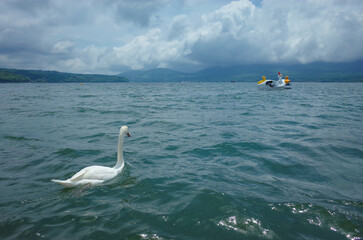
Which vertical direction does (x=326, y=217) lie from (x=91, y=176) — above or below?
below

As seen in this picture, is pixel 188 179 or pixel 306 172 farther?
pixel 306 172

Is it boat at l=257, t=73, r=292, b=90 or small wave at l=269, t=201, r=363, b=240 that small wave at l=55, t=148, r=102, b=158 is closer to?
small wave at l=269, t=201, r=363, b=240

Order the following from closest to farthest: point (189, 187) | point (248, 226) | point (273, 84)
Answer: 1. point (248, 226)
2. point (189, 187)
3. point (273, 84)

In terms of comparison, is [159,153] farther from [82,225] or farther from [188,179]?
[82,225]

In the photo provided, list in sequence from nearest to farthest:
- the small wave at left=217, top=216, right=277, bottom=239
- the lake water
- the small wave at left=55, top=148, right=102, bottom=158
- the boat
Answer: the small wave at left=217, top=216, right=277, bottom=239
the lake water
the small wave at left=55, top=148, right=102, bottom=158
the boat

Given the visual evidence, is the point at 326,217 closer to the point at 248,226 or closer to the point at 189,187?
the point at 248,226

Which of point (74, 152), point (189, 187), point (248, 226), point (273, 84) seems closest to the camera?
point (248, 226)

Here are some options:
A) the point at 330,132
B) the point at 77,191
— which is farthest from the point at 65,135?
the point at 330,132

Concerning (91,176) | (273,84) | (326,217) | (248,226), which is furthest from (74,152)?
(273,84)

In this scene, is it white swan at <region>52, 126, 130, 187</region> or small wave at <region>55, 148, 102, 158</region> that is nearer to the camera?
white swan at <region>52, 126, 130, 187</region>

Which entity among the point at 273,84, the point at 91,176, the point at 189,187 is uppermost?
the point at 273,84

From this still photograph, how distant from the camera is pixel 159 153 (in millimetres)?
9633

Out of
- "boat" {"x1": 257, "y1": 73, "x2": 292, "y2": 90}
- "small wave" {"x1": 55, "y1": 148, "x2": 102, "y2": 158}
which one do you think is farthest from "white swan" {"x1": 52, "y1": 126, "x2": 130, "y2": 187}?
"boat" {"x1": 257, "y1": 73, "x2": 292, "y2": 90}

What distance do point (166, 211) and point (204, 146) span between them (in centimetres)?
546
